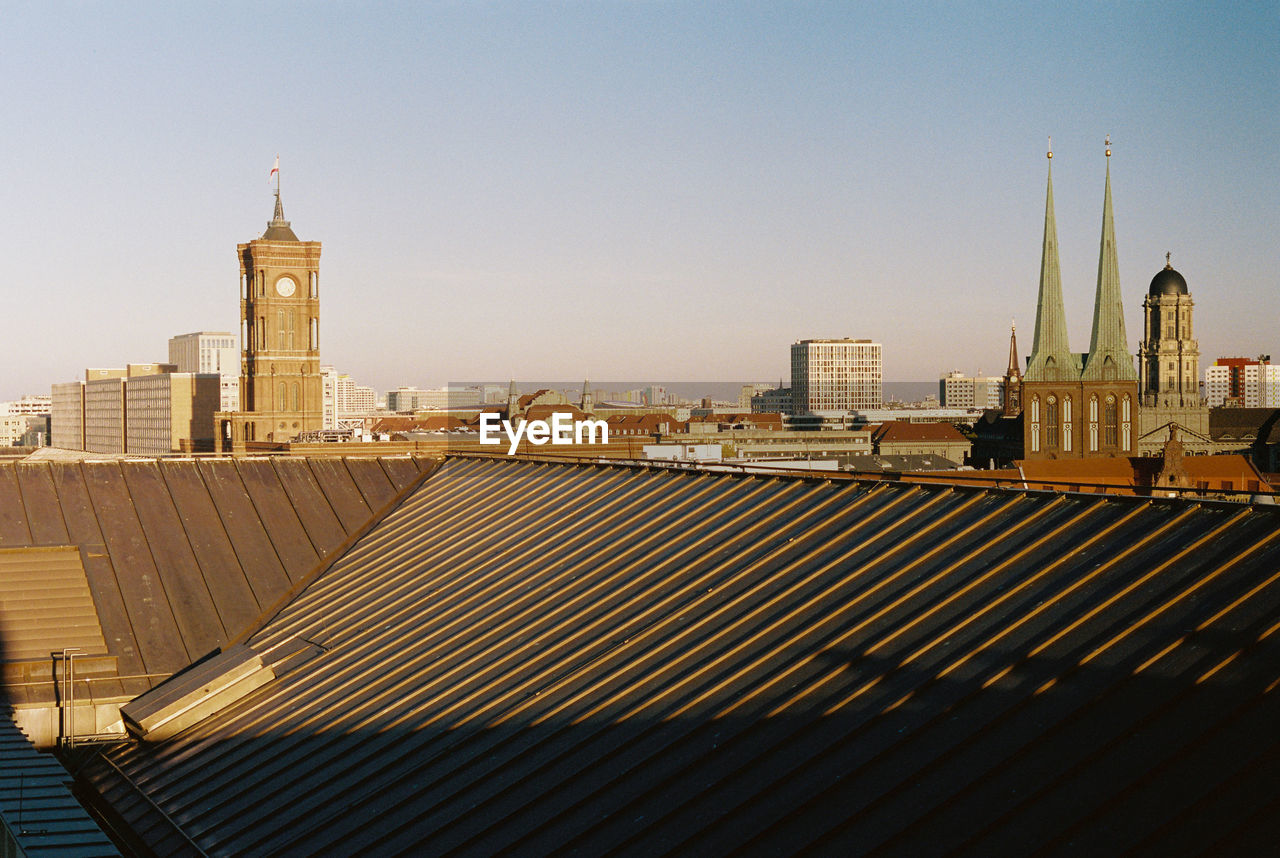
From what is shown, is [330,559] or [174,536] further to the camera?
[330,559]

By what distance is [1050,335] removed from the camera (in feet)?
471

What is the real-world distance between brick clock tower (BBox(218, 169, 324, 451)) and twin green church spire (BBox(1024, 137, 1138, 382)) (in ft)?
271

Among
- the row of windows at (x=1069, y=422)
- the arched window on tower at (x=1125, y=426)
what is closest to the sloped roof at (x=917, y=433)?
the row of windows at (x=1069, y=422)

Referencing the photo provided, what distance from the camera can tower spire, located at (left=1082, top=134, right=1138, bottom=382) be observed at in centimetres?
14200

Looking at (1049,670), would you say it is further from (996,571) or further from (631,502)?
(631,502)

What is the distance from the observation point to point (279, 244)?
159625mm

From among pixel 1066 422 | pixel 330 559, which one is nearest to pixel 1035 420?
pixel 1066 422

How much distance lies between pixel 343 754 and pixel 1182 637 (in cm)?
1142

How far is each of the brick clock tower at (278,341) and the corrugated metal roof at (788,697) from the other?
13751 centimetres

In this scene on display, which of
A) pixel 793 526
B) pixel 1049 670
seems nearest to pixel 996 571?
pixel 1049 670

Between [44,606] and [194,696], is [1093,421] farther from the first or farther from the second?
[194,696]

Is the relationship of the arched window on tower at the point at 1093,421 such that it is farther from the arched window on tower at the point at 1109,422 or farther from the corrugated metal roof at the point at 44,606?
the corrugated metal roof at the point at 44,606

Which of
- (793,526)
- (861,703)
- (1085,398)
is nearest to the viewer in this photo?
(861,703)

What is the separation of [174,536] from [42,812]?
51.0 ft
